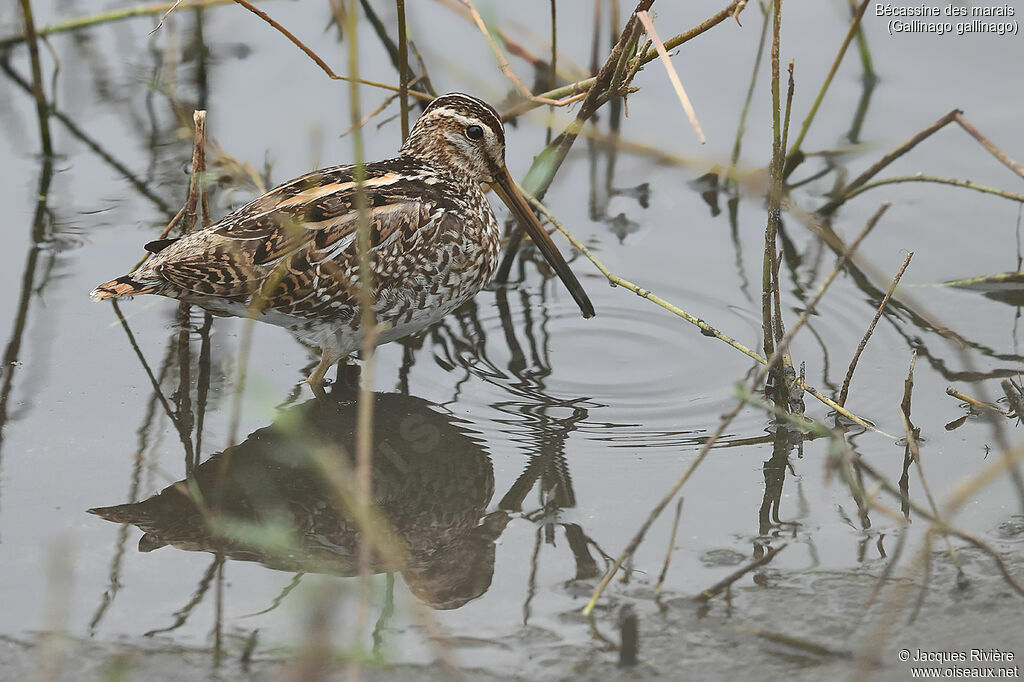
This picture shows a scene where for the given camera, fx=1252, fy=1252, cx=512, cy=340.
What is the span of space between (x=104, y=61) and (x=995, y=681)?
6794 mm

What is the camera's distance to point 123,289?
17.5 feet

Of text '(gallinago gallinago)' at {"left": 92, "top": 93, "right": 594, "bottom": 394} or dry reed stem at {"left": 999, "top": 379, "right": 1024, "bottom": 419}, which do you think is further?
text '(gallinago gallinago)' at {"left": 92, "top": 93, "right": 594, "bottom": 394}

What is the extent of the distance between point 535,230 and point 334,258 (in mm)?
1215

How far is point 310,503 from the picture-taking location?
15.9 ft

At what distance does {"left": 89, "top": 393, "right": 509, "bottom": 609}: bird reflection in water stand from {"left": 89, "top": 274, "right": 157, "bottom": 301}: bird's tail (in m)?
0.77

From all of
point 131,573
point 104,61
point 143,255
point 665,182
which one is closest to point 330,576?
point 131,573

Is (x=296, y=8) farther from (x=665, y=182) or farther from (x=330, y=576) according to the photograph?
(x=330, y=576)

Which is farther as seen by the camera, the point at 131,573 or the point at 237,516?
the point at 237,516

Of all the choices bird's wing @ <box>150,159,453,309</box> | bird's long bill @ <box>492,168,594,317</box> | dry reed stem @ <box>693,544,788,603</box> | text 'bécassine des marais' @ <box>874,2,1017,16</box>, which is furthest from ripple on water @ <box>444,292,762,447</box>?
text 'bécassine des marais' @ <box>874,2,1017,16</box>

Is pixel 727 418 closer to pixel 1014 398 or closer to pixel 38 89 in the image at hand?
pixel 1014 398

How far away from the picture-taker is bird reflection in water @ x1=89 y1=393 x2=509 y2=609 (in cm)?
446

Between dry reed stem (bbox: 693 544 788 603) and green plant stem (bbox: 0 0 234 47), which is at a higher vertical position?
green plant stem (bbox: 0 0 234 47)

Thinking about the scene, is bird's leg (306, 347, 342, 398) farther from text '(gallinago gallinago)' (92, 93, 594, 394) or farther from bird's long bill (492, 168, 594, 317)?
bird's long bill (492, 168, 594, 317)

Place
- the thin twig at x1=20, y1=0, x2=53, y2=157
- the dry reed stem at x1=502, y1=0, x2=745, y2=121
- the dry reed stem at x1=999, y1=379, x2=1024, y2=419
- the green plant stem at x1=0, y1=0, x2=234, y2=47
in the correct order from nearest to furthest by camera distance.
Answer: the dry reed stem at x1=999, y1=379, x2=1024, y2=419 < the dry reed stem at x1=502, y1=0, x2=745, y2=121 < the thin twig at x1=20, y1=0, x2=53, y2=157 < the green plant stem at x1=0, y1=0, x2=234, y2=47
